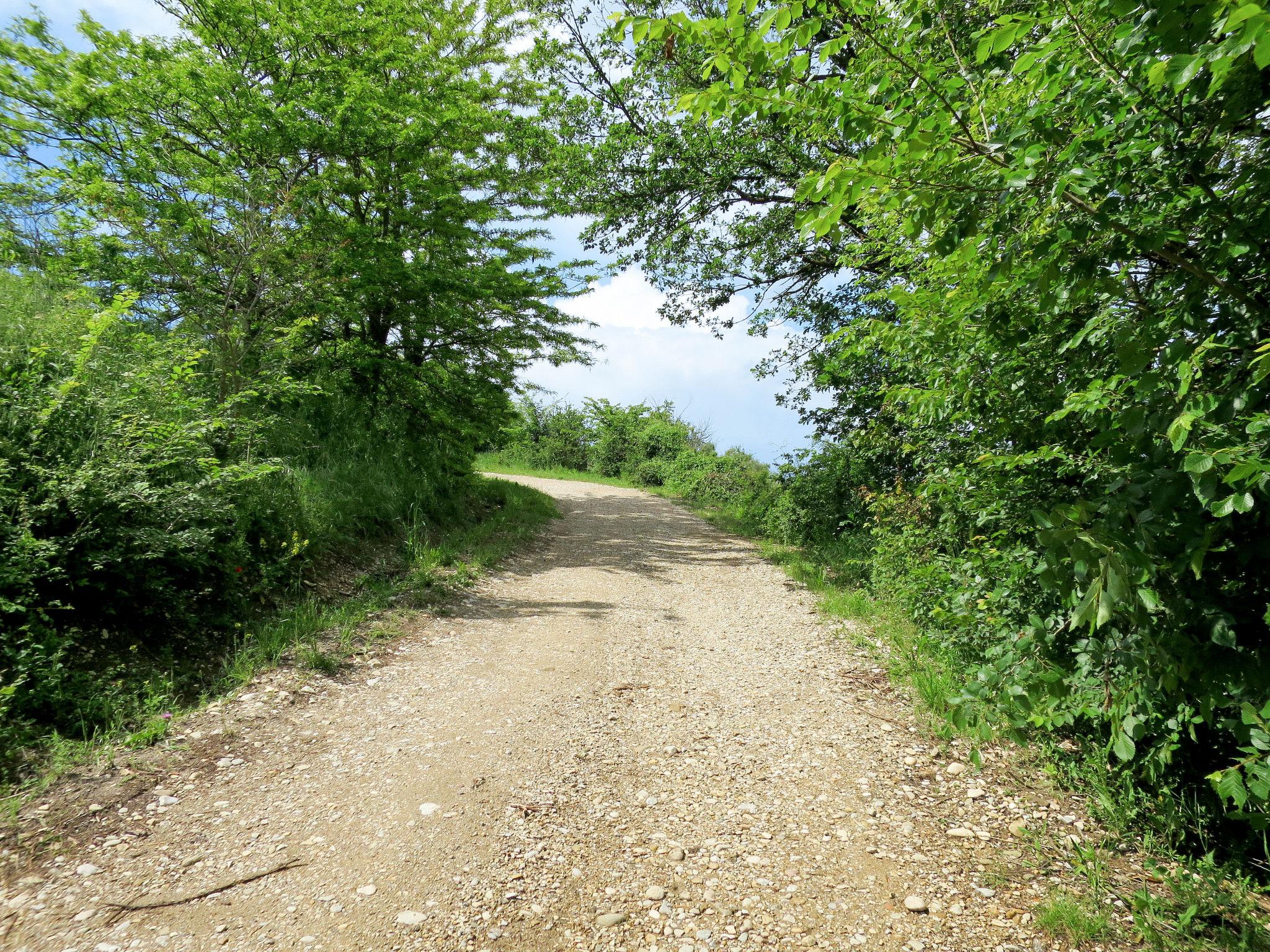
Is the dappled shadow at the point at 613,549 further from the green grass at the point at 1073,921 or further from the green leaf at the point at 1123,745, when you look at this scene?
the green leaf at the point at 1123,745

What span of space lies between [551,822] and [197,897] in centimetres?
160

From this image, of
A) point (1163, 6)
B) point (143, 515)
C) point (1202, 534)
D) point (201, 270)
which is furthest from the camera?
point (201, 270)

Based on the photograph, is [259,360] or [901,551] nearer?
[901,551]


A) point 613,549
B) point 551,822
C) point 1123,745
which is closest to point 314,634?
point 551,822

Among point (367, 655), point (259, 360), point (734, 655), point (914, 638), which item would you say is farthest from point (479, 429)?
point (914, 638)

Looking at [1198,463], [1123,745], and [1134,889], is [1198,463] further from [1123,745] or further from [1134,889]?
[1134,889]

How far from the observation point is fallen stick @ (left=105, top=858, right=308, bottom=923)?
2513mm

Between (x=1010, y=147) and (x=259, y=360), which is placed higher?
(x=1010, y=147)

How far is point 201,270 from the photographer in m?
6.95

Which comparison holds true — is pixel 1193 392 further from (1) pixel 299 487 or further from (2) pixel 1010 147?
(1) pixel 299 487

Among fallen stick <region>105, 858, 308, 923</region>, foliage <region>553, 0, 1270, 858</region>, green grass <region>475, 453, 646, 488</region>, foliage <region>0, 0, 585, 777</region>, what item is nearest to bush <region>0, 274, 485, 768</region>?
foliage <region>0, 0, 585, 777</region>

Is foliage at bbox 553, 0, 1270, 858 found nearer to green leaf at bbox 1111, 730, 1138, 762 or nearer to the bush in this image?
green leaf at bbox 1111, 730, 1138, 762

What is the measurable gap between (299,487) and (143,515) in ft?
7.63

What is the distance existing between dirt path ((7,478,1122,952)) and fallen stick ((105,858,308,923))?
0.03 metres
